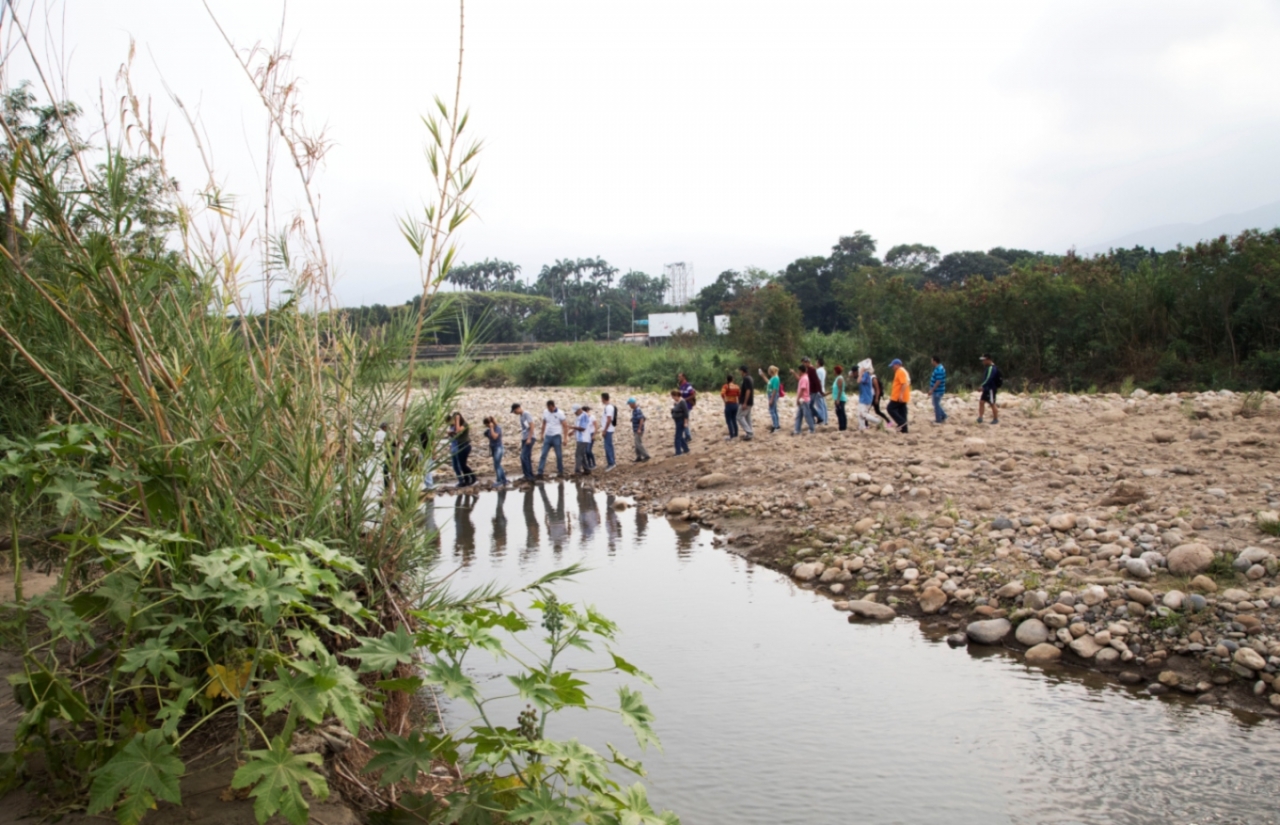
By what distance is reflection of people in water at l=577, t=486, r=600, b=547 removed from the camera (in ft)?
44.9

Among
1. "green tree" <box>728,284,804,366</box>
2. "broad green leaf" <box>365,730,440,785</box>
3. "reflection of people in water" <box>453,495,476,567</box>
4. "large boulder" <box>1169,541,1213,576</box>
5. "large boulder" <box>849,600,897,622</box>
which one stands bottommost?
"reflection of people in water" <box>453,495,476,567</box>

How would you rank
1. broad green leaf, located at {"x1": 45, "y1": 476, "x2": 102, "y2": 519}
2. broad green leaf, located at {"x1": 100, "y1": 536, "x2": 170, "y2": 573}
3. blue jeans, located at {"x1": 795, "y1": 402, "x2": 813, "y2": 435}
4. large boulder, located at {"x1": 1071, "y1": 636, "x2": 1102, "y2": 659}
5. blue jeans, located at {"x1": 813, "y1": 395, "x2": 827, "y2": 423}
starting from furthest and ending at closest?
1. blue jeans, located at {"x1": 813, "y1": 395, "x2": 827, "y2": 423}
2. blue jeans, located at {"x1": 795, "y1": 402, "x2": 813, "y2": 435}
3. large boulder, located at {"x1": 1071, "y1": 636, "x2": 1102, "y2": 659}
4. broad green leaf, located at {"x1": 45, "y1": 476, "x2": 102, "y2": 519}
5. broad green leaf, located at {"x1": 100, "y1": 536, "x2": 170, "y2": 573}

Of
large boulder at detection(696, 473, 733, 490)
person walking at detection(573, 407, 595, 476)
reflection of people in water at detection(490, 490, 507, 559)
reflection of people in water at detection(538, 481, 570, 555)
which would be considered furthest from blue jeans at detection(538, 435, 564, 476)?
large boulder at detection(696, 473, 733, 490)

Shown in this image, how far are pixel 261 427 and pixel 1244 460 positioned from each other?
11216 mm

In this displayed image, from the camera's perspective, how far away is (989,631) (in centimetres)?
796

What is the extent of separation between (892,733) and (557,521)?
9.14 m

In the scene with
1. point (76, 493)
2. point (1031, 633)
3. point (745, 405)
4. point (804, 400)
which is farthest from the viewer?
point (745, 405)

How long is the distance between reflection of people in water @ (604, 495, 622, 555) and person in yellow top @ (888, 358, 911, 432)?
5.32 metres

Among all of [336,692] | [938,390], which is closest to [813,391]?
[938,390]

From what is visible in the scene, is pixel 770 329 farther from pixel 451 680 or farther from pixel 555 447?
pixel 451 680

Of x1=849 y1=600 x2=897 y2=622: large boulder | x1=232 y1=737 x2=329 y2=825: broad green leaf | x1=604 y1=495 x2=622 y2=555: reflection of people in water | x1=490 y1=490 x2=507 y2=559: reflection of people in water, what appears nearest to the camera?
x1=232 y1=737 x2=329 y2=825: broad green leaf

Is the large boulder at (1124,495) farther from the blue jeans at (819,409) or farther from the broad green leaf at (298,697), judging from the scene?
the broad green leaf at (298,697)

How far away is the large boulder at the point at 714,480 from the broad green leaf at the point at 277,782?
1264 cm

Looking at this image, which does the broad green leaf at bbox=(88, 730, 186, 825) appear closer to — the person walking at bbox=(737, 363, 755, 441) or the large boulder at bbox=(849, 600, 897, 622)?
the large boulder at bbox=(849, 600, 897, 622)
